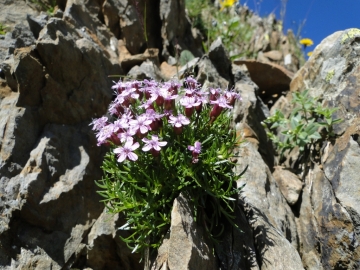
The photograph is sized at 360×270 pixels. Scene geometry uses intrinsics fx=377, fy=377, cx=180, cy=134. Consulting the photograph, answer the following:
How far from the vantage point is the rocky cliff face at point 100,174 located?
12.6ft

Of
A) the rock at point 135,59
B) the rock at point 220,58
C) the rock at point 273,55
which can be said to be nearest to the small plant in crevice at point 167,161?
the rock at point 220,58

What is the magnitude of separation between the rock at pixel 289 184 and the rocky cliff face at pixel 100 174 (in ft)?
0.06

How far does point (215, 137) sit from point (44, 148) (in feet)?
7.47

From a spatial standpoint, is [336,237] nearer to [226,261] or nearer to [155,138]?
[226,261]

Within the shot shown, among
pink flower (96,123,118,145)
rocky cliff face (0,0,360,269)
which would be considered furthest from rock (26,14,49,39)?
pink flower (96,123,118,145)

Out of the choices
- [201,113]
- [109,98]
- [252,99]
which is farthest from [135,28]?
[201,113]

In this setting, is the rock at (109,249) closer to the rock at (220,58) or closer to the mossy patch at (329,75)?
the rock at (220,58)

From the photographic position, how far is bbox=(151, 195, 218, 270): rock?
3205 mm

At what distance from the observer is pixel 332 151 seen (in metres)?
4.78

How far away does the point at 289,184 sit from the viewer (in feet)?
16.4

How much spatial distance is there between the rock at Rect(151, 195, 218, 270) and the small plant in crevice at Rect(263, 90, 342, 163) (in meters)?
2.31

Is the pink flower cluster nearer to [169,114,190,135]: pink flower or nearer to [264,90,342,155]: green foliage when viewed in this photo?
[169,114,190,135]: pink flower

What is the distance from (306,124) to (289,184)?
88 centimetres

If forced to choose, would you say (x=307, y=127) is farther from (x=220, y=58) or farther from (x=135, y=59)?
(x=135, y=59)
